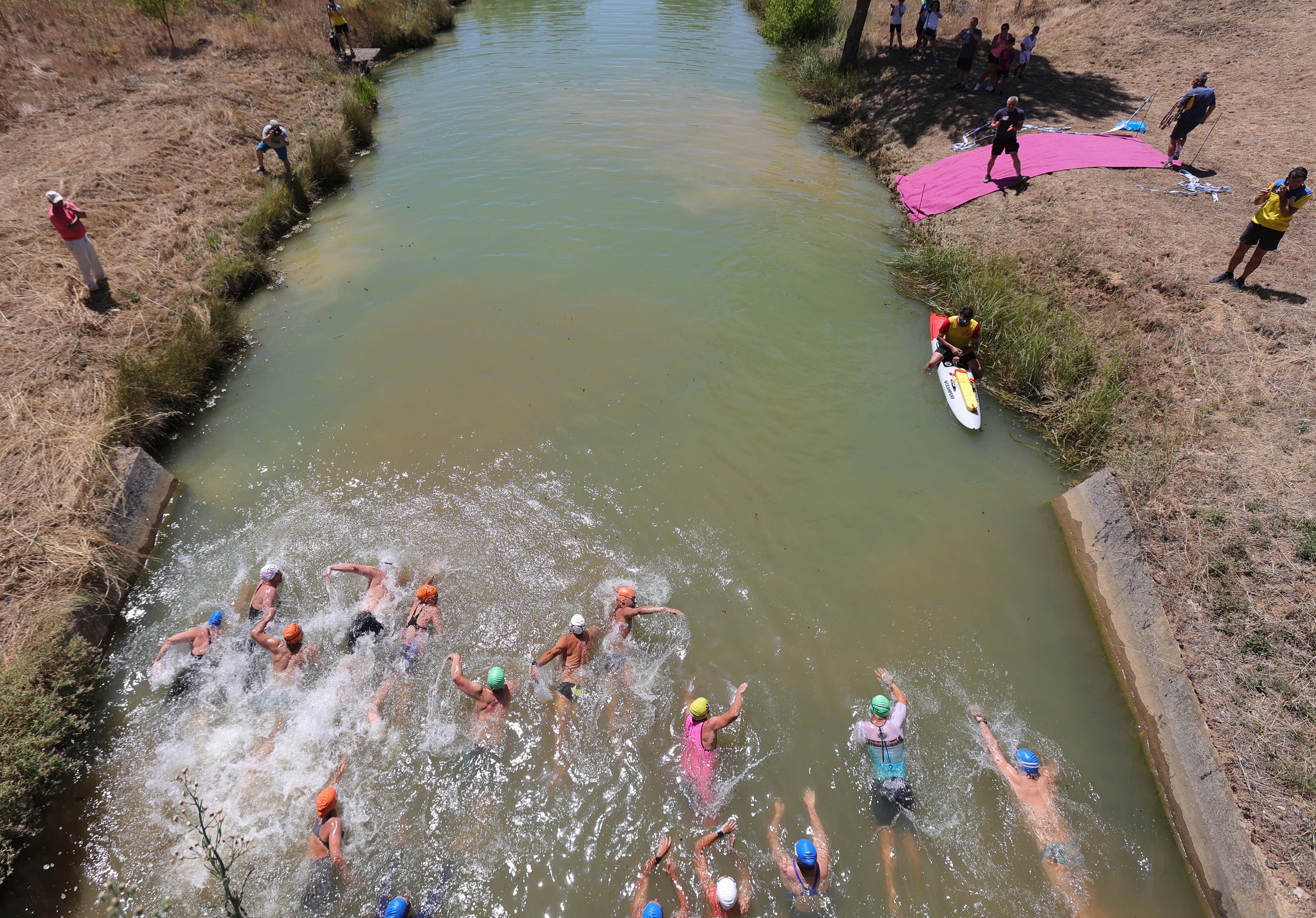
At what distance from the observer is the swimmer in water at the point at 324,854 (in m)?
5.36

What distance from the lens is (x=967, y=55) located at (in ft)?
59.6

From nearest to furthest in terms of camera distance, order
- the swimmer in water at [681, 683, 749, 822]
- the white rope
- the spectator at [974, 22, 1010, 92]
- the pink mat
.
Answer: the swimmer in water at [681, 683, 749, 822] → the white rope → the pink mat → the spectator at [974, 22, 1010, 92]

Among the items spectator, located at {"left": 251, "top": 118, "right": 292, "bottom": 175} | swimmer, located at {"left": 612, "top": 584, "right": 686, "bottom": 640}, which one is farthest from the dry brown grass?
spectator, located at {"left": 251, "top": 118, "right": 292, "bottom": 175}

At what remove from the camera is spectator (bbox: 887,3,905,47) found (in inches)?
852

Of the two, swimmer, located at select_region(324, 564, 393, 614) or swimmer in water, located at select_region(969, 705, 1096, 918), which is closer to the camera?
swimmer in water, located at select_region(969, 705, 1096, 918)

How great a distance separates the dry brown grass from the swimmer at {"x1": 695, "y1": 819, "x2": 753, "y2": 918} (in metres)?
4.36

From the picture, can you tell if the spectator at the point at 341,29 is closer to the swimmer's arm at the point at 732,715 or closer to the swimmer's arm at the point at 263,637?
the swimmer's arm at the point at 263,637

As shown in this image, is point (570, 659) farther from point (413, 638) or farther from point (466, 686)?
point (413, 638)

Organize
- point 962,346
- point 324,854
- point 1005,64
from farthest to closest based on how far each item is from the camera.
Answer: point 1005,64, point 962,346, point 324,854

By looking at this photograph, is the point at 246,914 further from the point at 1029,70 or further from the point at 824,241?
the point at 1029,70

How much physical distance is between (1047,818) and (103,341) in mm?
14517


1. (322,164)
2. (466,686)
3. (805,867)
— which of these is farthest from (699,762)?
(322,164)

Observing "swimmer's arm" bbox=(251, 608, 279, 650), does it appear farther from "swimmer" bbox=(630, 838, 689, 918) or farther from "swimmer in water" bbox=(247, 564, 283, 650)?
"swimmer" bbox=(630, 838, 689, 918)

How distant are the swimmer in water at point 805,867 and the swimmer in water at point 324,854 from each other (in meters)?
3.91
